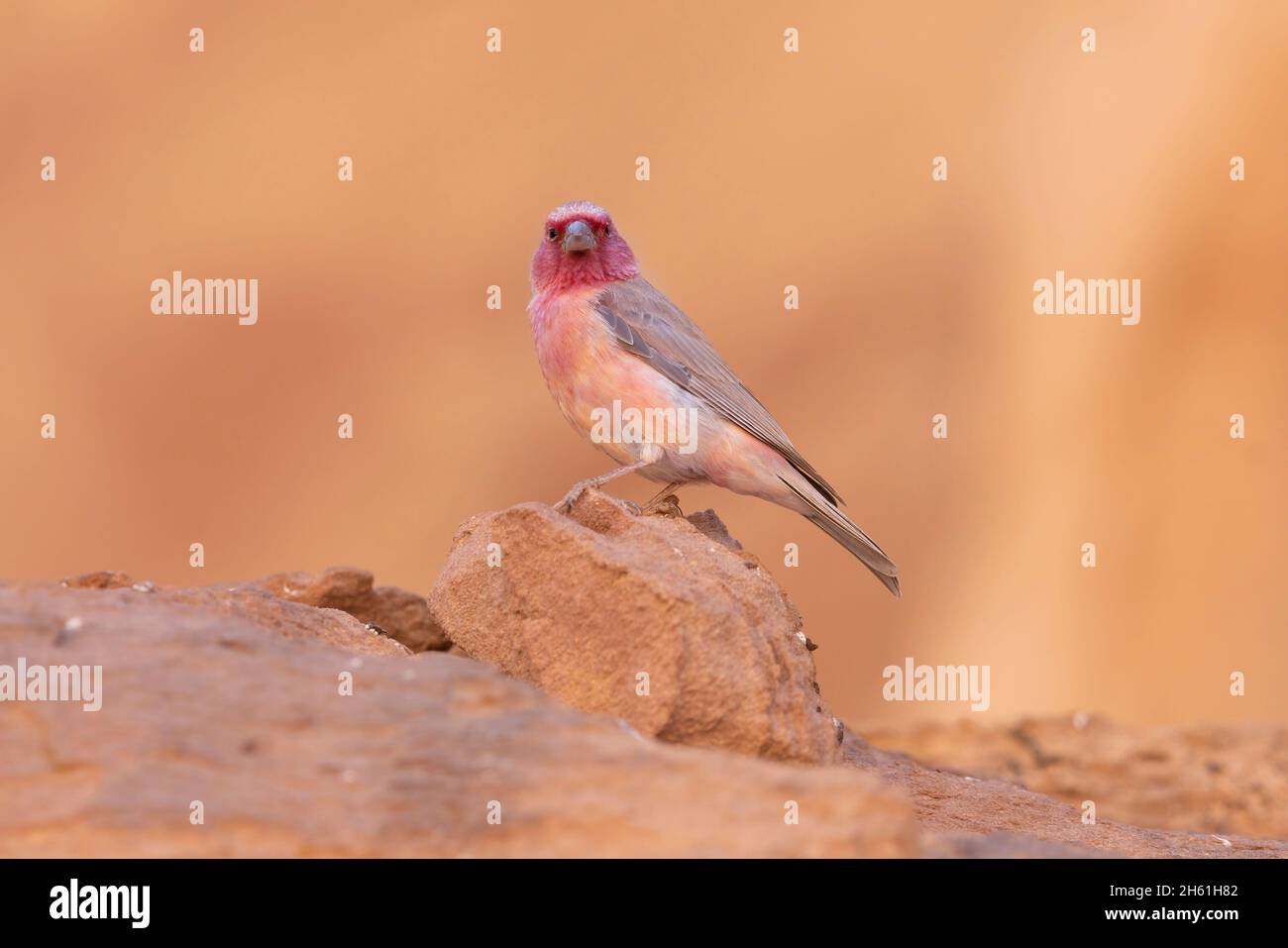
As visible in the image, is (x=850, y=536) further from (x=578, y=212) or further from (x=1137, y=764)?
(x=1137, y=764)

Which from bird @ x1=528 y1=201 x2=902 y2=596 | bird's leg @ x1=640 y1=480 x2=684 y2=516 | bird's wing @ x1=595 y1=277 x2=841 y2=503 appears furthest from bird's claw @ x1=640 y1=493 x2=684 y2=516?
bird's wing @ x1=595 y1=277 x2=841 y2=503

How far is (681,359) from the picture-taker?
7523 mm

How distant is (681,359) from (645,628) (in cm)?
292

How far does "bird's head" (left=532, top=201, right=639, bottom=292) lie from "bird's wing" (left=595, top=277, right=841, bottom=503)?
14 cm

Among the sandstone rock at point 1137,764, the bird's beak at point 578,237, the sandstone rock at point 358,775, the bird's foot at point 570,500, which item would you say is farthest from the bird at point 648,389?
the sandstone rock at point 358,775

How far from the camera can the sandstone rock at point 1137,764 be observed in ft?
28.7

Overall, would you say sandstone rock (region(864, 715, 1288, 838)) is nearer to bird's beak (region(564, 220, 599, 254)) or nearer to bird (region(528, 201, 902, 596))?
bird (region(528, 201, 902, 596))

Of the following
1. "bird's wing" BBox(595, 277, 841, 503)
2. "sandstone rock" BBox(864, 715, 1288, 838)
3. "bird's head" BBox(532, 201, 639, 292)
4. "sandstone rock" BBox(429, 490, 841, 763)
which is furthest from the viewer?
"sandstone rock" BBox(864, 715, 1288, 838)

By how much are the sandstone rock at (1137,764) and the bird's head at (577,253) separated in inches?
144

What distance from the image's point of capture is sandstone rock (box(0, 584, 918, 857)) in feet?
11.3

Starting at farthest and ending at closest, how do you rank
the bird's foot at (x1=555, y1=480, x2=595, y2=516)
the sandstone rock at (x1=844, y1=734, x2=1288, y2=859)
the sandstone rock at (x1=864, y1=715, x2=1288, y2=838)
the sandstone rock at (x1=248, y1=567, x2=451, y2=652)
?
the sandstone rock at (x1=864, y1=715, x2=1288, y2=838) → the sandstone rock at (x1=248, y1=567, x2=451, y2=652) → the bird's foot at (x1=555, y1=480, x2=595, y2=516) → the sandstone rock at (x1=844, y1=734, x2=1288, y2=859)

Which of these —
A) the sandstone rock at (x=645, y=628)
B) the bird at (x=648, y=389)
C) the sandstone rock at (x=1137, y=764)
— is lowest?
the sandstone rock at (x=1137, y=764)

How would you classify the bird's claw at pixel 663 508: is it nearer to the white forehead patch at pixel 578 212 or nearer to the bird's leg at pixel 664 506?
the bird's leg at pixel 664 506

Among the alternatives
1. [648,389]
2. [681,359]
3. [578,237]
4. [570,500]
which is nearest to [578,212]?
[578,237]
